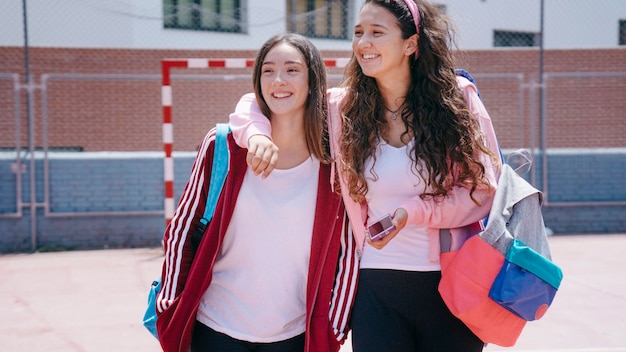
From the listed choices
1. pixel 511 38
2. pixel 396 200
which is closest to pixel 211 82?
pixel 511 38

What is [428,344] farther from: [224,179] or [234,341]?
[224,179]

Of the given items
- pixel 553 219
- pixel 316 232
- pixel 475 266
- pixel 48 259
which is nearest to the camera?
pixel 475 266

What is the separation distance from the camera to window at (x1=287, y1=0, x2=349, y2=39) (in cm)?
1608

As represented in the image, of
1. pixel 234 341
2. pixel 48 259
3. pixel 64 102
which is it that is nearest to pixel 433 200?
pixel 234 341

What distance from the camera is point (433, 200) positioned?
2.53m

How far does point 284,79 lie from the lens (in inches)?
104

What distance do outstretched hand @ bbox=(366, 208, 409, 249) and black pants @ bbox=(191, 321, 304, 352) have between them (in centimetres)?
46

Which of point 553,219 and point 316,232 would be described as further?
point 553,219

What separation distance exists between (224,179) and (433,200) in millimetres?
716

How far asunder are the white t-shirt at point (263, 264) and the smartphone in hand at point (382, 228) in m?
0.27

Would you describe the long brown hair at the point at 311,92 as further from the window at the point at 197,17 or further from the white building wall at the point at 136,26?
the window at the point at 197,17

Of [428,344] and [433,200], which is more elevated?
[433,200]

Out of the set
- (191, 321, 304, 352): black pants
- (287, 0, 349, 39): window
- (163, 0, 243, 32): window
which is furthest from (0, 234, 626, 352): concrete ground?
(163, 0, 243, 32): window

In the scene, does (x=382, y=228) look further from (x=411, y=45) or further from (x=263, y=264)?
(x=411, y=45)
